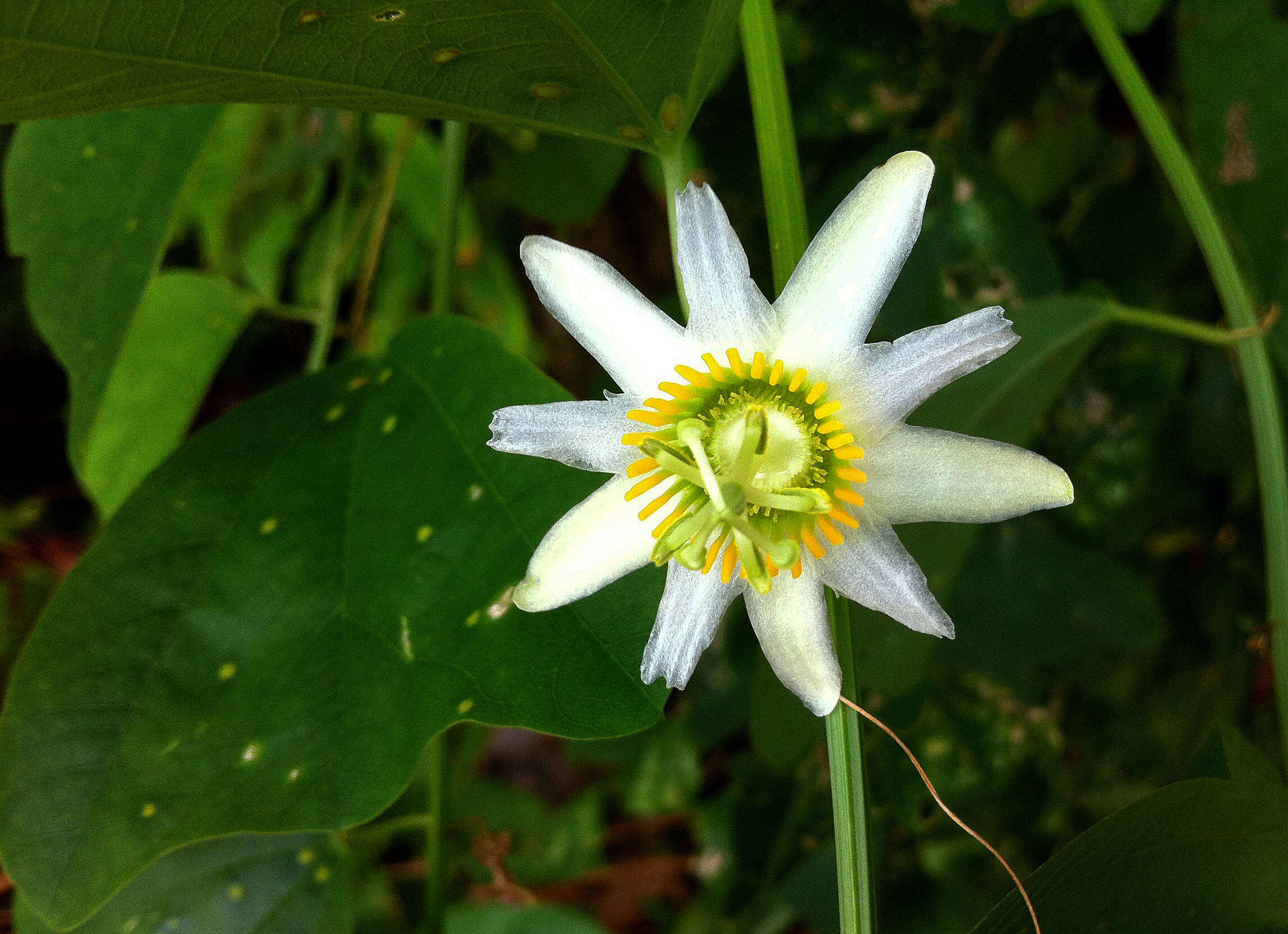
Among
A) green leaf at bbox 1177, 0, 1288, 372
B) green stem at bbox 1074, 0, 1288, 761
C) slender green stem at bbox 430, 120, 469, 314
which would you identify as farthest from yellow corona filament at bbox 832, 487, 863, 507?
green leaf at bbox 1177, 0, 1288, 372

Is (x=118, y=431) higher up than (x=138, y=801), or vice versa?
(x=138, y=801)

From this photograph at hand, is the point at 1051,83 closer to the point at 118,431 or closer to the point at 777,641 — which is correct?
the point at 777,641

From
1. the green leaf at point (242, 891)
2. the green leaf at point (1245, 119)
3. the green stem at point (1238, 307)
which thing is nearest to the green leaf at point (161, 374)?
the green leaf at point (242, 891)

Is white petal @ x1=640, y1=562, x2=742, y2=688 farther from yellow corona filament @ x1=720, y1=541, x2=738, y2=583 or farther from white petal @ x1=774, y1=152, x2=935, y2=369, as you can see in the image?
white petal @ x1=774, y1=152, x2=935, y2=369

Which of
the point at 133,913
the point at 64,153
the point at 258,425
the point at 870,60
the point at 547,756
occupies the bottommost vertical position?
the point at 547,756

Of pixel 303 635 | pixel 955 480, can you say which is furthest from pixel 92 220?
pixel 955 480

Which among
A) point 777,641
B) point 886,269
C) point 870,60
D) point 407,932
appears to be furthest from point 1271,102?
point 407,932

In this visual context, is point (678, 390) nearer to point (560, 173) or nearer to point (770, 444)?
point (770, 444)
